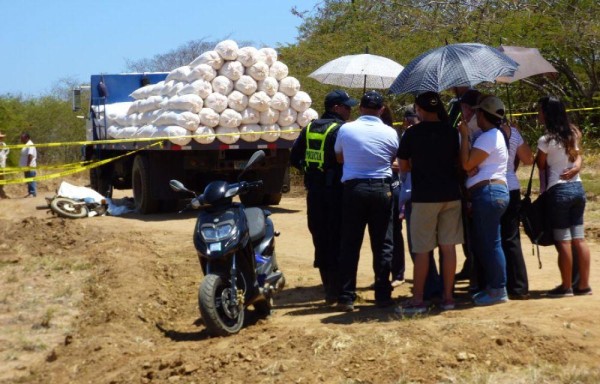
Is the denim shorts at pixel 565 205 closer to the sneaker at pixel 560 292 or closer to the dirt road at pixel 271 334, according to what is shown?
the sneaker at pixel 560 292

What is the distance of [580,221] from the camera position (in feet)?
25.4

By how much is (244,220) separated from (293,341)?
1311mm

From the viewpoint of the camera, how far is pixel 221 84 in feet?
46.4

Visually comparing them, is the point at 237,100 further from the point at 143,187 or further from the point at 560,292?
the point at 560,292

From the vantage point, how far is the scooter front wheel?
6.80 metres

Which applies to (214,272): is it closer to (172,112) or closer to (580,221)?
(580,221)

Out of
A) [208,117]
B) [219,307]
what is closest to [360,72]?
[219,307]

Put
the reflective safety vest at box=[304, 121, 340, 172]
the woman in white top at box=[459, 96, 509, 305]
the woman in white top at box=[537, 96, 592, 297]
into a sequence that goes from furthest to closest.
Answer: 1. the reflective safety vest at box=[304, 121, 340, 172]
2. the woman in white top at box=[537, 96, 592, 297]
3. the woman in white top at box=[459, 96, 509, 305]

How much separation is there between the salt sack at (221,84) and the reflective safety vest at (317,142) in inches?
246

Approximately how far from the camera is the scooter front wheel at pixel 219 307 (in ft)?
22.3

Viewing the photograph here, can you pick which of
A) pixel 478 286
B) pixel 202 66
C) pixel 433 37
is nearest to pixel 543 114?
pixel 478 286

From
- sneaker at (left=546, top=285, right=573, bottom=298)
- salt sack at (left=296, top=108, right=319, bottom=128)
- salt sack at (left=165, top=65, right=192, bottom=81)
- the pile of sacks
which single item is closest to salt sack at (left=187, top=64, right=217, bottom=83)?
the pile of sacks

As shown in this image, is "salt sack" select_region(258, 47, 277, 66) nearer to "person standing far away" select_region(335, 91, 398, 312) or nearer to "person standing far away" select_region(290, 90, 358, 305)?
"person standing far away" select_region(290, 90, 358, 305)

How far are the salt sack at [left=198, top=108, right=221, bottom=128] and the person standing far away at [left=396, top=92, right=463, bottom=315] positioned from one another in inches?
282
